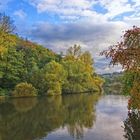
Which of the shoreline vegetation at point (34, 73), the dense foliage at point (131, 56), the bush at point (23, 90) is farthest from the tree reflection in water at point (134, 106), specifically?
the bush at point (23, 90)

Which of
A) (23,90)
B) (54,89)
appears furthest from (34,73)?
(23,90)

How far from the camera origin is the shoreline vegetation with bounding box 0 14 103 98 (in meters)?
75.0

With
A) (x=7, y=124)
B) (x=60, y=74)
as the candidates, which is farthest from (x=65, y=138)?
(x=60, y=74)

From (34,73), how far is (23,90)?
10038mm

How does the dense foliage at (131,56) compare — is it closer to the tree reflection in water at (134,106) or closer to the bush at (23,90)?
the tree reflection in water at (134,106)

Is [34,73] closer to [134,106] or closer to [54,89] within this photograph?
[54,89]

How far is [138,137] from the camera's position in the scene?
71.9 feet

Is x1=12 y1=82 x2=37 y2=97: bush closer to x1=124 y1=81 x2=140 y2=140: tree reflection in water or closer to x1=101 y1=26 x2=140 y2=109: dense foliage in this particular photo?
x1=124 y1=81 x2=140 y2=140: tree reflection in water

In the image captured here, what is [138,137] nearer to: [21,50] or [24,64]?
[24,64]

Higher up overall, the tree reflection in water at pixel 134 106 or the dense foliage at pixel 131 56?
the dense foliage at pixel 131 56

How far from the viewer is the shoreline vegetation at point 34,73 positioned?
7500 centimetres

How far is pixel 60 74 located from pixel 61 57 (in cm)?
2223

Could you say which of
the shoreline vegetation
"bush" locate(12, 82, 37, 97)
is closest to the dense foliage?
the shoreline vegetation

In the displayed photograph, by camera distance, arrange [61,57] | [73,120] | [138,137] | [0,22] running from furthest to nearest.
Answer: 1. [61,57]
2. [0,22]
3. [73,120]
4. [138,137]
